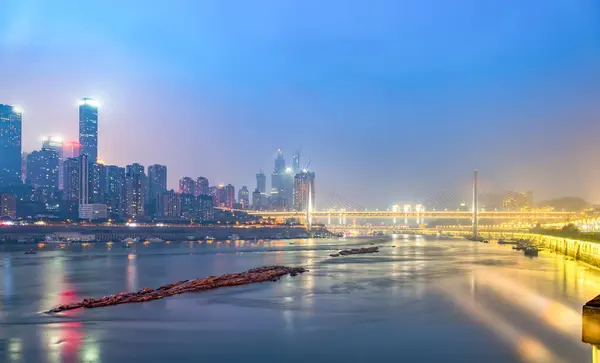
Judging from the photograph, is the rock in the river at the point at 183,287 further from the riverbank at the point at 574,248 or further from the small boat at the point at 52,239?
the small boat at the point at 52,239

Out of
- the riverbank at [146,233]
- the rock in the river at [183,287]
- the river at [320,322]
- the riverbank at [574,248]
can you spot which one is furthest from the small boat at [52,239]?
the riverbank at [574,248]

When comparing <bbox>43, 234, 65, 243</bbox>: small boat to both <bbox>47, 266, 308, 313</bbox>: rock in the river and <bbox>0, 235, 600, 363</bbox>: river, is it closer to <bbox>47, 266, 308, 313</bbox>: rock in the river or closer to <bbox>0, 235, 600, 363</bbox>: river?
<bbox>0, 235, 600, 363</bbox>: river

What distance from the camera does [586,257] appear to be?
50.2 meters

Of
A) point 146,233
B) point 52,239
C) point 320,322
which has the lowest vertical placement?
point 52,239

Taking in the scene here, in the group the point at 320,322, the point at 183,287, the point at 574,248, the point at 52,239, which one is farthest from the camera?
the point at 52,239

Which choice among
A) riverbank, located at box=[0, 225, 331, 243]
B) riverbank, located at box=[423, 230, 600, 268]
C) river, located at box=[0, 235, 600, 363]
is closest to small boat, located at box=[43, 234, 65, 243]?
riverbank, located at box=[0, 225, 331, 243]

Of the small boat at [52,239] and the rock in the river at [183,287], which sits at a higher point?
the rock in the river at [183,287]

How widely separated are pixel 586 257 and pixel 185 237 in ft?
370

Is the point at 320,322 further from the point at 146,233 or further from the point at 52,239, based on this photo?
the point at 146,233

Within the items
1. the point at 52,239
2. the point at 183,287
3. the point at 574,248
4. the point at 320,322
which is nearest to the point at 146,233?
the point at 52,239

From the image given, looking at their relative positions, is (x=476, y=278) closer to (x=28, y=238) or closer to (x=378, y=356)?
(x=378, y=356)

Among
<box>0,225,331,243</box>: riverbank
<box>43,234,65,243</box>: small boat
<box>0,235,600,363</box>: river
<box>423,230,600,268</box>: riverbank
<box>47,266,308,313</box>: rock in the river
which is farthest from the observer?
<box>0,225,331,243</box>: riverbank

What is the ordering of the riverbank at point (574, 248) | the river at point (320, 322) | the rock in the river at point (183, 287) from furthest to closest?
1. the riverbank at point (574, 248)
2. the rock in the river at point (183, 287)
3. the river at point (320, 322)

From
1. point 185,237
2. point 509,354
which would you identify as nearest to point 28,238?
point 185,237
